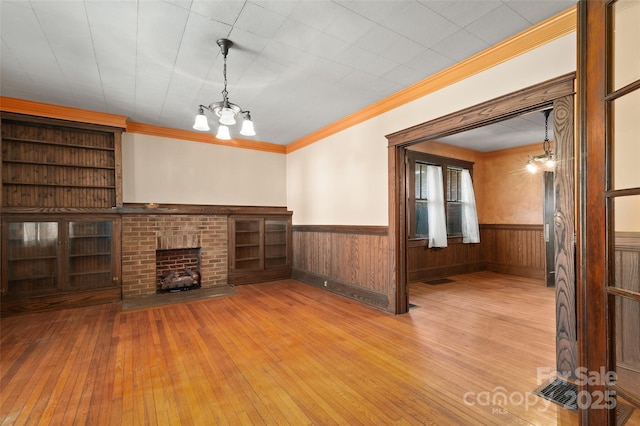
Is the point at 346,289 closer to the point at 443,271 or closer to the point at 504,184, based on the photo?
the point at 443,271

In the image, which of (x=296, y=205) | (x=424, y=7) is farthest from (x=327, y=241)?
(x=424, y=7)

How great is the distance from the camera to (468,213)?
256 inches

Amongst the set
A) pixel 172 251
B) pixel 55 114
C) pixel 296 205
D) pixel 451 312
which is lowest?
pixel 451 312

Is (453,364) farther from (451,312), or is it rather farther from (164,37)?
(164,37)

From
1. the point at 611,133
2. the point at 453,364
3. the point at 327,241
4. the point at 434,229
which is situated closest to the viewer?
the point at 611,133

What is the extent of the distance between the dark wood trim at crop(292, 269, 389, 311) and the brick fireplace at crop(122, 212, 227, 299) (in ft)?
5.09

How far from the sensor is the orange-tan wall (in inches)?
242

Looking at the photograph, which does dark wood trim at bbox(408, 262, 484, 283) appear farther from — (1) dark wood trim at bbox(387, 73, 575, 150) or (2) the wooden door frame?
(1) dark wood trim at bbox(387, 73, 575, 150)

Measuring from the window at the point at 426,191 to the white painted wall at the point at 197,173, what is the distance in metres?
2.70

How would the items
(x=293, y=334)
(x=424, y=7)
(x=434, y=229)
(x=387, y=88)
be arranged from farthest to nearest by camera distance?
1. (x=434, y=229)
2. (x=387, y=88)
3. (x=293, y=334)
4. (x=424, y=7)

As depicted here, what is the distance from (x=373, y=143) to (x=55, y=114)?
451 cm

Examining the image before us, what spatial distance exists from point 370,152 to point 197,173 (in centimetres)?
322

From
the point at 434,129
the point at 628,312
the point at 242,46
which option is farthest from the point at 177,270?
the point at 628,312

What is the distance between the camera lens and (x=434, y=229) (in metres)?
5.95
